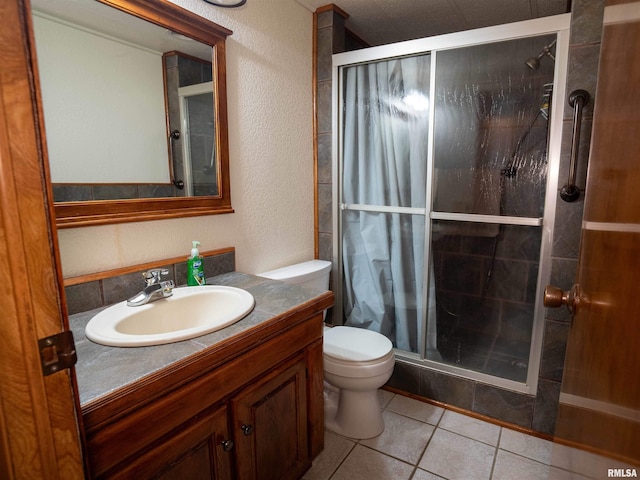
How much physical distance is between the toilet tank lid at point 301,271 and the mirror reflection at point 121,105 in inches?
21.2

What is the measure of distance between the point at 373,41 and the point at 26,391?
281 cm

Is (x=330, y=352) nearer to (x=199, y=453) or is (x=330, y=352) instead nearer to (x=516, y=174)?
(x=199, y=453)

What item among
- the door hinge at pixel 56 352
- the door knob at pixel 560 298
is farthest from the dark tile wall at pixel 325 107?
the door hinge at pixel 56 352

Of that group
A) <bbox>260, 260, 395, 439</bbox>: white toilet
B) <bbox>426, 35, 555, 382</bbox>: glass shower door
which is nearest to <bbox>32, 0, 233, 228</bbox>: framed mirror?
<bbox>260, 260, 395, 439</bbox>: white toilet

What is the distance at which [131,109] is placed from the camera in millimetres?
1345

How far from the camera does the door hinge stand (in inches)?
18.9

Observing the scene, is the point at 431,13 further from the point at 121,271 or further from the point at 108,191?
the point at 121,271

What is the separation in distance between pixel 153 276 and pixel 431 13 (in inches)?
85.3

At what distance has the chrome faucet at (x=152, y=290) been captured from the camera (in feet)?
4.03

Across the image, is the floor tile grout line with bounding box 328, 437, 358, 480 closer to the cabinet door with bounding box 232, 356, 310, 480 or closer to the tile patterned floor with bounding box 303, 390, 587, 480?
the tile patterned floor with bounding box 303, 390, 587, 480

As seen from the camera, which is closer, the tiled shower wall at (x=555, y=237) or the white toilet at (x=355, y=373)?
the tiled shower wall at (x=555, y=237)

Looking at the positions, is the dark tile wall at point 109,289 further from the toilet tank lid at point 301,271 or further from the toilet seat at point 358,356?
the toilet seat at point 358,356

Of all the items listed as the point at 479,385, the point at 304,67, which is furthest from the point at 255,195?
the point at 479,385

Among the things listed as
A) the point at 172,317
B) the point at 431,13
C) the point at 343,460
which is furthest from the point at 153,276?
the point at 431,13
